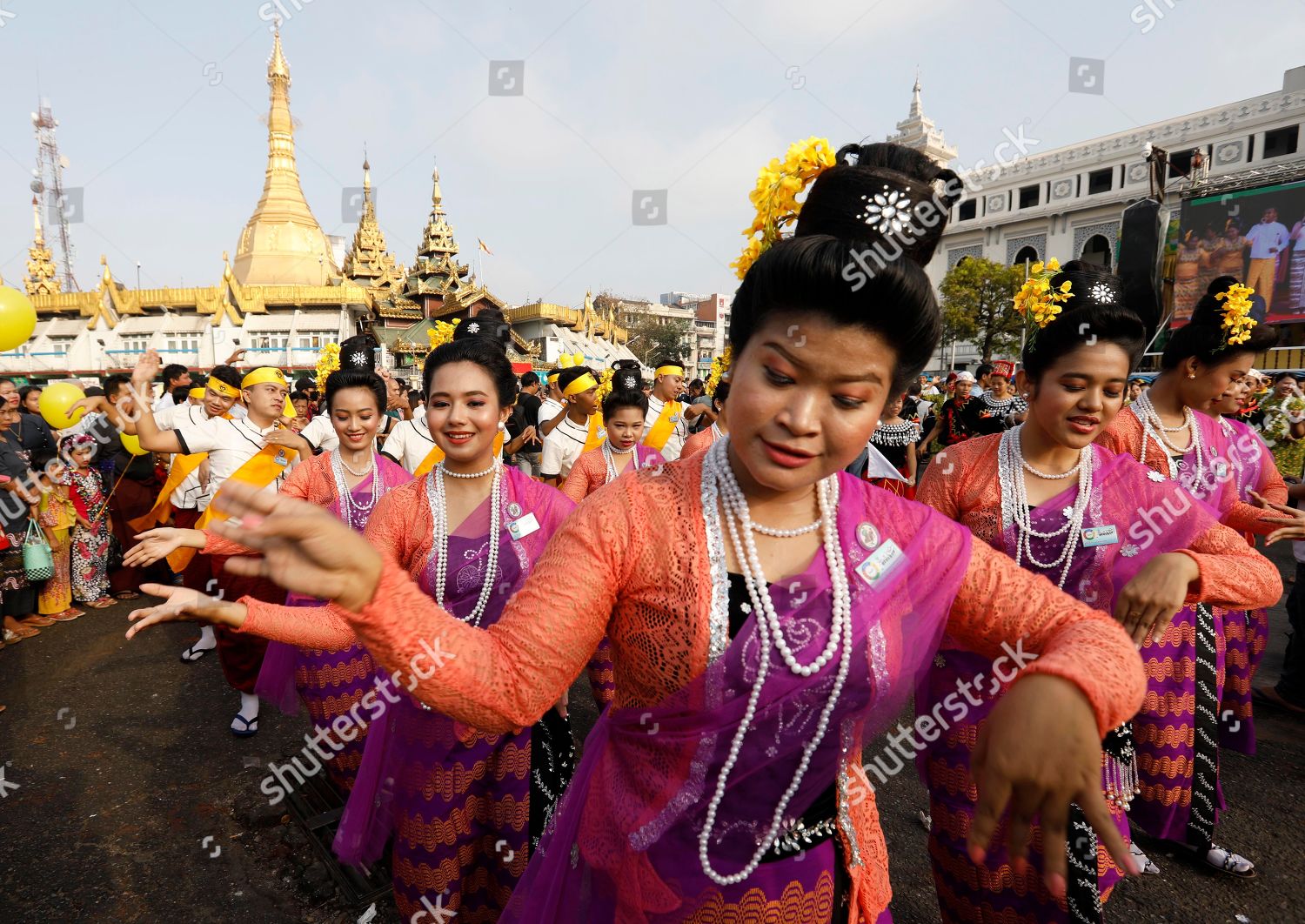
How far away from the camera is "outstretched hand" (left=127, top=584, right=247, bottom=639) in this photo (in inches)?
59.1

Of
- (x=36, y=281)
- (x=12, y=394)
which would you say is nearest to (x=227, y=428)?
(x=12, y=394)

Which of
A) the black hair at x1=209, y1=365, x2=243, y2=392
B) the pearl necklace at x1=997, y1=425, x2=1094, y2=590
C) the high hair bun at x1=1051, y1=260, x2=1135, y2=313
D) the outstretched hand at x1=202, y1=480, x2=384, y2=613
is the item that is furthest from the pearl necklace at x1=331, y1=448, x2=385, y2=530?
the high hair bun at x1=1051, y1=260, x2=1135, y2=313

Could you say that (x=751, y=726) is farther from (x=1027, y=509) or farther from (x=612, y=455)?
(x=612, y=455)

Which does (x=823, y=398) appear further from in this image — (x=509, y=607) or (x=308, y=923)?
(x=308, y=923)

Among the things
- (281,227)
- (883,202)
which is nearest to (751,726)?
(883,202)

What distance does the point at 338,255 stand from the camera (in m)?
48.1

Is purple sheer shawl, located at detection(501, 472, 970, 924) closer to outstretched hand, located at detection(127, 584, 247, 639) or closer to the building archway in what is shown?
outstretched hand, located at detection(127, 584, 247, 639)

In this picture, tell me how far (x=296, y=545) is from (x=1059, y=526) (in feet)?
7.45

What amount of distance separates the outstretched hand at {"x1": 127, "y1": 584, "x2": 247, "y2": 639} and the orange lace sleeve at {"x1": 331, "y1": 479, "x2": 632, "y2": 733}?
24.2 inches

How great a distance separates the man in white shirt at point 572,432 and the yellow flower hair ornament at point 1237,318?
167 inches

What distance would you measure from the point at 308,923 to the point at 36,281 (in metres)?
48.1

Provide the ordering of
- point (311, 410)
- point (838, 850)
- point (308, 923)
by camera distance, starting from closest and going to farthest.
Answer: point (838, 850) → point (308, 923) → point (311, 410)

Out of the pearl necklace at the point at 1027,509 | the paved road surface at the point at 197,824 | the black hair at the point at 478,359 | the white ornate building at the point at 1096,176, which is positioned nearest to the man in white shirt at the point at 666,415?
the paved road surface at the point at 197,824

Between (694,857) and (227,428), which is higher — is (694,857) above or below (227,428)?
below
